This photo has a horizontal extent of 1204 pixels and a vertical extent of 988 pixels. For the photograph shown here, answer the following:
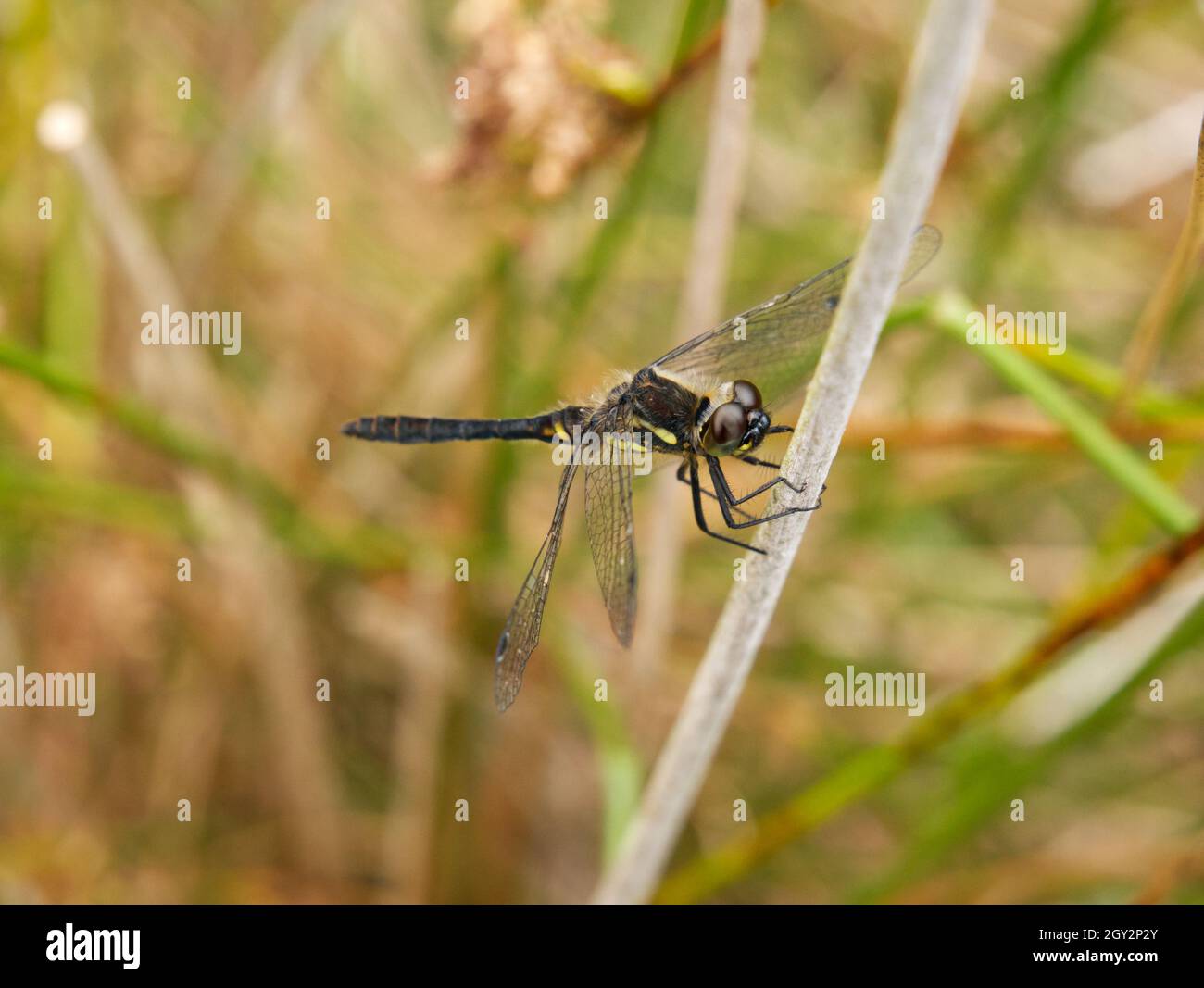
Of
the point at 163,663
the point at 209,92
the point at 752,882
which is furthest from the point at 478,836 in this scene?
the point at 209,92

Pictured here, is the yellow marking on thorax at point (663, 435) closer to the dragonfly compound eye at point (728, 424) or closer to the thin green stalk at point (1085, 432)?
the dragonfly compound eye at point (728, 424)

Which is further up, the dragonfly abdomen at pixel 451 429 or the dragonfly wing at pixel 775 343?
the dragonfly wing at pixel 775 343

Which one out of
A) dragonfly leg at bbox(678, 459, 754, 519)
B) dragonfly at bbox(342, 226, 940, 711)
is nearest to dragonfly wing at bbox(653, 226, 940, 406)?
dragonfly at bbox(342, 226, 940, 711)

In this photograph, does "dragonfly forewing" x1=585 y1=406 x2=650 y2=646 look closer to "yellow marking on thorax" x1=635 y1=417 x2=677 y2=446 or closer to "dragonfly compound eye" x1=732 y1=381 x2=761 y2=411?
"yellow marking on thorax" x1=635 y1=417 x2=677 y2=446

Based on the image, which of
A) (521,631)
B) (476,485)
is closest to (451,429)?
(476,485)

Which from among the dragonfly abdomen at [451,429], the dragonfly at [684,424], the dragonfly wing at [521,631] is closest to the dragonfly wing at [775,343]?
the dragonfly at [684,424]

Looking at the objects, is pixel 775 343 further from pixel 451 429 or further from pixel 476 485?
pixel 476 485
